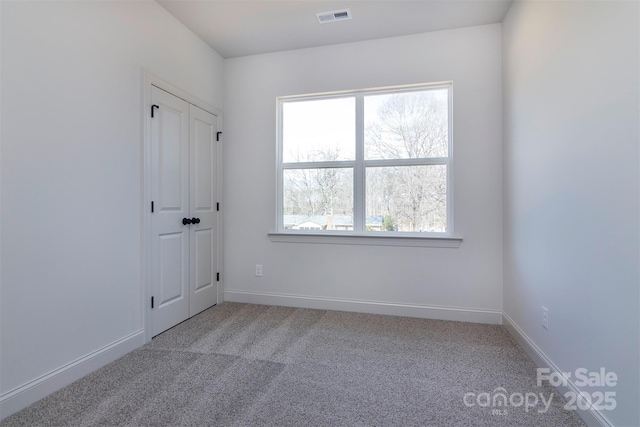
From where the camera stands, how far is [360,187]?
313cm

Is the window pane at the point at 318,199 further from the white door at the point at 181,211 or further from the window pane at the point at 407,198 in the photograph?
the white door at the point at 181,211

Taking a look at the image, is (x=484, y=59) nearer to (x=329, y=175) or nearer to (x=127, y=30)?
(x=329, y=175)

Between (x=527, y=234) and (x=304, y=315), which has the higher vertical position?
(x=527, y=234)

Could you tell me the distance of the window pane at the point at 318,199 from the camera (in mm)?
3205

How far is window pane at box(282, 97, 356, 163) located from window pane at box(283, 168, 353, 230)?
0.16 metres

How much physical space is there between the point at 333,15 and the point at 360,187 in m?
1.54

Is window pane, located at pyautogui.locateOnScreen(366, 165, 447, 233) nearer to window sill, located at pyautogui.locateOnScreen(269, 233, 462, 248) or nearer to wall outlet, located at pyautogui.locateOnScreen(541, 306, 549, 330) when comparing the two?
window sill, located at pyautogui.locateOnScreen(269, 233, 462, 248)

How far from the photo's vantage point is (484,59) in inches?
110

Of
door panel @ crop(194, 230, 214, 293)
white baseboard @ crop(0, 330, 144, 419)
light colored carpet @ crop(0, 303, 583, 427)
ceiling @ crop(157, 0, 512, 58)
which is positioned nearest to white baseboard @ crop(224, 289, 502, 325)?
light colored carpet @ crop(0, 303, 583, 427)

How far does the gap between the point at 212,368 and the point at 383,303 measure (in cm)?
169

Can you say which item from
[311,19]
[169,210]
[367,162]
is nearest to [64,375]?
[169,210]

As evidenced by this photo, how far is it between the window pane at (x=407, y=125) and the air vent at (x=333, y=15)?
754 mm

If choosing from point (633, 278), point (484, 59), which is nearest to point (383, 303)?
point (633, 278)

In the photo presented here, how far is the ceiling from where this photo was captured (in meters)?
2.50
